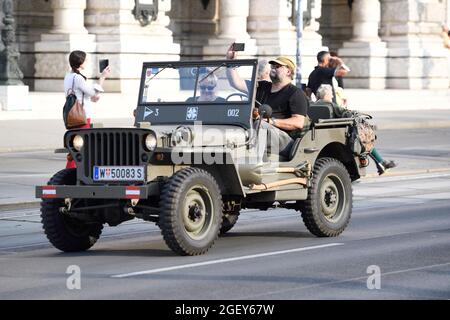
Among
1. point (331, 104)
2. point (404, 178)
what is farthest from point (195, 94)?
point (404, 178)

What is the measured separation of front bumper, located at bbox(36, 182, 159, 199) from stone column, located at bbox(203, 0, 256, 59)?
29274mm

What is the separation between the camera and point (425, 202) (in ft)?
56.9

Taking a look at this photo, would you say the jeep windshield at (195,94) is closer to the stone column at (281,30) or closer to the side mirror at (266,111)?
the side mirror at (266,111)

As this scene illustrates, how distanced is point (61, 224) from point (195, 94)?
77.2 inches

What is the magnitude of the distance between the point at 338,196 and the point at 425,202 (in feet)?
12.6

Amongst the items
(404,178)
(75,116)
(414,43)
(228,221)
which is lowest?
(404,178)

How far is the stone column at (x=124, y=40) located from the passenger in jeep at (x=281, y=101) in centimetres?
2210

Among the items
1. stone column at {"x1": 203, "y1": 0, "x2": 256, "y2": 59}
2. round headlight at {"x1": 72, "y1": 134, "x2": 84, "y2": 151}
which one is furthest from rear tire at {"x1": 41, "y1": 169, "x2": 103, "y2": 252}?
stone column at {"x1": 203, "y1": 0, "x2": 256, "y2": 59}

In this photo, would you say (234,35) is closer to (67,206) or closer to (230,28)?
(230,28)

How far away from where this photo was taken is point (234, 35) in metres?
41.4

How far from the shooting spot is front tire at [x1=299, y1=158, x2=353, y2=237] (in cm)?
1334

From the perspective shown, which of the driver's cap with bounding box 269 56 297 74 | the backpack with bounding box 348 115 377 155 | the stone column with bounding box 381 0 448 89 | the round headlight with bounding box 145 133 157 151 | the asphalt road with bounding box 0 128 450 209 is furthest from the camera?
the stone column with bounding box 381 0 448 89

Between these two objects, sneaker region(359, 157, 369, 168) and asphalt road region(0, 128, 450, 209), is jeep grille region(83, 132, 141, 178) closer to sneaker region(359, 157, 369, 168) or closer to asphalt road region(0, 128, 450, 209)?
sneaker region(359, 157, 369, 168)

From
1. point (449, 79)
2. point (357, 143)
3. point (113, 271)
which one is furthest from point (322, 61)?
point (449, 79)
